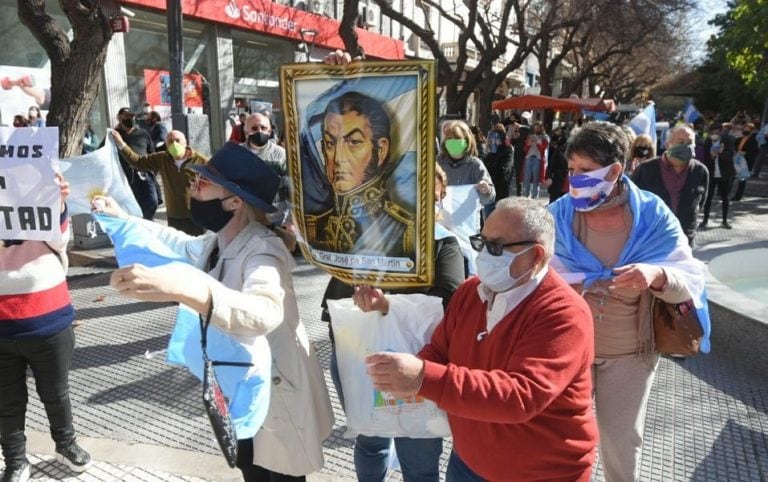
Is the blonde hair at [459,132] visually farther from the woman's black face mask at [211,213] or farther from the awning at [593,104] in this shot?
the awning at [593,104]

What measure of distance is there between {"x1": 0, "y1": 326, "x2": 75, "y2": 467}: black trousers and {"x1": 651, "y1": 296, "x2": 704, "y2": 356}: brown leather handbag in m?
2.80

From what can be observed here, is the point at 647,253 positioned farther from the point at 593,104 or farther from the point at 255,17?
the point at 593,104

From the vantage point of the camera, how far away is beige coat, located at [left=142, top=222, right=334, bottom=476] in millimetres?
1971

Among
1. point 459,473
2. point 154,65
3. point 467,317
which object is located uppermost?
point 154,65

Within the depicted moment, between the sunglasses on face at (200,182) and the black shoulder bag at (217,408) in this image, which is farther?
the sunglasses on face at (200,182)

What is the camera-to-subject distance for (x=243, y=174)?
204cm

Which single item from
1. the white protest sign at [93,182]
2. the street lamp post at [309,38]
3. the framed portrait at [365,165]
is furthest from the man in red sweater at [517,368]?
the street lamp post at [309,38]

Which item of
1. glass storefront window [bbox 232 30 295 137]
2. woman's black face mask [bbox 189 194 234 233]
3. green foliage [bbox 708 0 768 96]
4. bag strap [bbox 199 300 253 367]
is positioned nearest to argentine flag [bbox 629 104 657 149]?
woman's black face mask [bbox 189 194 234 233]

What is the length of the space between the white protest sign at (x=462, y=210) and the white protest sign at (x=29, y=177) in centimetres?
204

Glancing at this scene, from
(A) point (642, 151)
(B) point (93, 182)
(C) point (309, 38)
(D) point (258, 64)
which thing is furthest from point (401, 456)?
(C) point (309, 38)

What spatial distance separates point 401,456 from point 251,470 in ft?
2.03

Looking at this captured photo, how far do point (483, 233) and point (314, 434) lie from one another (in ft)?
3.41

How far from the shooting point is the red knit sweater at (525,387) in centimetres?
146

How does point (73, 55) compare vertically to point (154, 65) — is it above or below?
below
